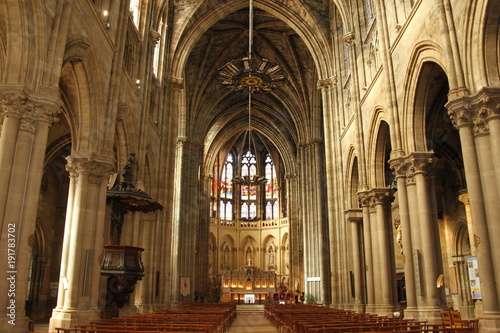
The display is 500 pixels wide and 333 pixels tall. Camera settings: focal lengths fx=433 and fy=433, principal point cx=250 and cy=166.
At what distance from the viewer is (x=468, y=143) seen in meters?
10.0

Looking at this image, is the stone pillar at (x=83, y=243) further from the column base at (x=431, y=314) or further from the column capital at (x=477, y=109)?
the column capital at (x=477, y=109)

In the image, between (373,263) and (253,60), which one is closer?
(373,263)

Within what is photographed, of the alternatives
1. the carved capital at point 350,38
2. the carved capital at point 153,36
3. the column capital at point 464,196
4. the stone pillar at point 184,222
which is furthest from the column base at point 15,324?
the stone pillar at point 184,222

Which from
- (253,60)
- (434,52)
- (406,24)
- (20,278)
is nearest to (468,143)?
(434,52)

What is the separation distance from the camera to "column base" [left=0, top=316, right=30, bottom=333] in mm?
8531

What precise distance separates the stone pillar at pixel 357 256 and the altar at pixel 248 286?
Answer: 2629cm

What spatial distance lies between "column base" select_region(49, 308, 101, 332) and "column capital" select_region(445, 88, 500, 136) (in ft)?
36.6

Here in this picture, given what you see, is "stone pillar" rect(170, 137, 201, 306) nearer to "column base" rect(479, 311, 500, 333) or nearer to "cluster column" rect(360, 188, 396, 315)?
"cluster column" rect(360, 188, 396, 315)

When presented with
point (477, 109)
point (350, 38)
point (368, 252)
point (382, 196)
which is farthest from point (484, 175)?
point (350, 38)

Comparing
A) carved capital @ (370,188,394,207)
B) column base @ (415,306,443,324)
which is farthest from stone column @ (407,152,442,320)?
carved capital @ (370,188,394,207)

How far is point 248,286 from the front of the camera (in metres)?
46.8

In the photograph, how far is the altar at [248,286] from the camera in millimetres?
46094

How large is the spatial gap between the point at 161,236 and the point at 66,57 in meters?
13.5

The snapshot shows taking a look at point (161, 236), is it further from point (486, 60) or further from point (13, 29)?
point (486, 60)
